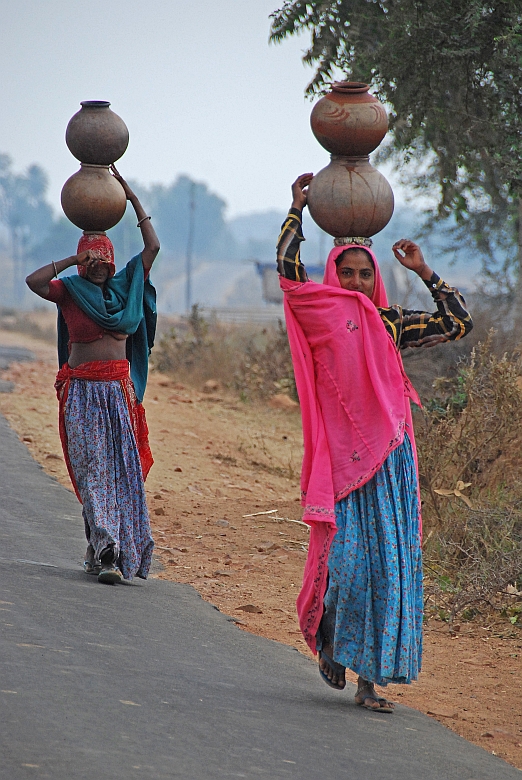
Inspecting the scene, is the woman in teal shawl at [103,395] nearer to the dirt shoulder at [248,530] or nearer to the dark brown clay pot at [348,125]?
the dirt shoulder at [248,530]

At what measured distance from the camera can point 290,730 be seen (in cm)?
370

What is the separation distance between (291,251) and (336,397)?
2.07ft

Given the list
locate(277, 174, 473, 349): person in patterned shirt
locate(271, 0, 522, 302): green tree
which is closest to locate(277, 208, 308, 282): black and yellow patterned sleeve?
locate(277, 174, 473, 349): person in patterned shirt

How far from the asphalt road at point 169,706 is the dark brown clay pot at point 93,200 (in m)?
2.08

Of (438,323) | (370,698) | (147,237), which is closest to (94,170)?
(147,237)

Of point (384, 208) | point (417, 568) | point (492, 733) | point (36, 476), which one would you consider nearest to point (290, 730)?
point (417, 568)

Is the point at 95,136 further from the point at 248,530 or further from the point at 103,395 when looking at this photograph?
the point at 248,530

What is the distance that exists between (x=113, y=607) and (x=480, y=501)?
10.6 feet

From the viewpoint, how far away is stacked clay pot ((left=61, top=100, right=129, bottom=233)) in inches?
237

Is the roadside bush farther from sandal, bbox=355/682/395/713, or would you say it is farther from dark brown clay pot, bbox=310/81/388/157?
dark brown clay pot, bbox=310/81/388/157

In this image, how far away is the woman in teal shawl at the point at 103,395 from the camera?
577 cm

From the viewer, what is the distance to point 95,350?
593 cm

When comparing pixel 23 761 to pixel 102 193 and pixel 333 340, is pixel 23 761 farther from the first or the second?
pixel 102 193

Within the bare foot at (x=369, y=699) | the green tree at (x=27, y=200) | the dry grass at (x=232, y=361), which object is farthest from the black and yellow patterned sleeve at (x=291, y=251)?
the green tree at (x=27, y=200)
